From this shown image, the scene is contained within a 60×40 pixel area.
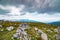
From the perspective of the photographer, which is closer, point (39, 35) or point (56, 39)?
point (39, 35)

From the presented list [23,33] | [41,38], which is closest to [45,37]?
[41,38]

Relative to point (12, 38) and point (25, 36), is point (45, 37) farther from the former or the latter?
point (12, 38)

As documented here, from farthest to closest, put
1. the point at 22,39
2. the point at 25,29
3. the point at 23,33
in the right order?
the point at 25,29 < the point at 23,33 < the point at 22,39

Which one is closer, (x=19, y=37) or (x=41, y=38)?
(x=19, y=37)

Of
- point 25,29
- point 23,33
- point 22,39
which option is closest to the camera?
point 22,39

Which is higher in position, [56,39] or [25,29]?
[25,29]

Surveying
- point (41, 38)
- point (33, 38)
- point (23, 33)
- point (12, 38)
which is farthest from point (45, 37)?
point (12, 38)

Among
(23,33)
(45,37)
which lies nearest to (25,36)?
(23,33)

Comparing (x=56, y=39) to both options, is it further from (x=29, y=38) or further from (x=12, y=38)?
(x=12, y=38)
